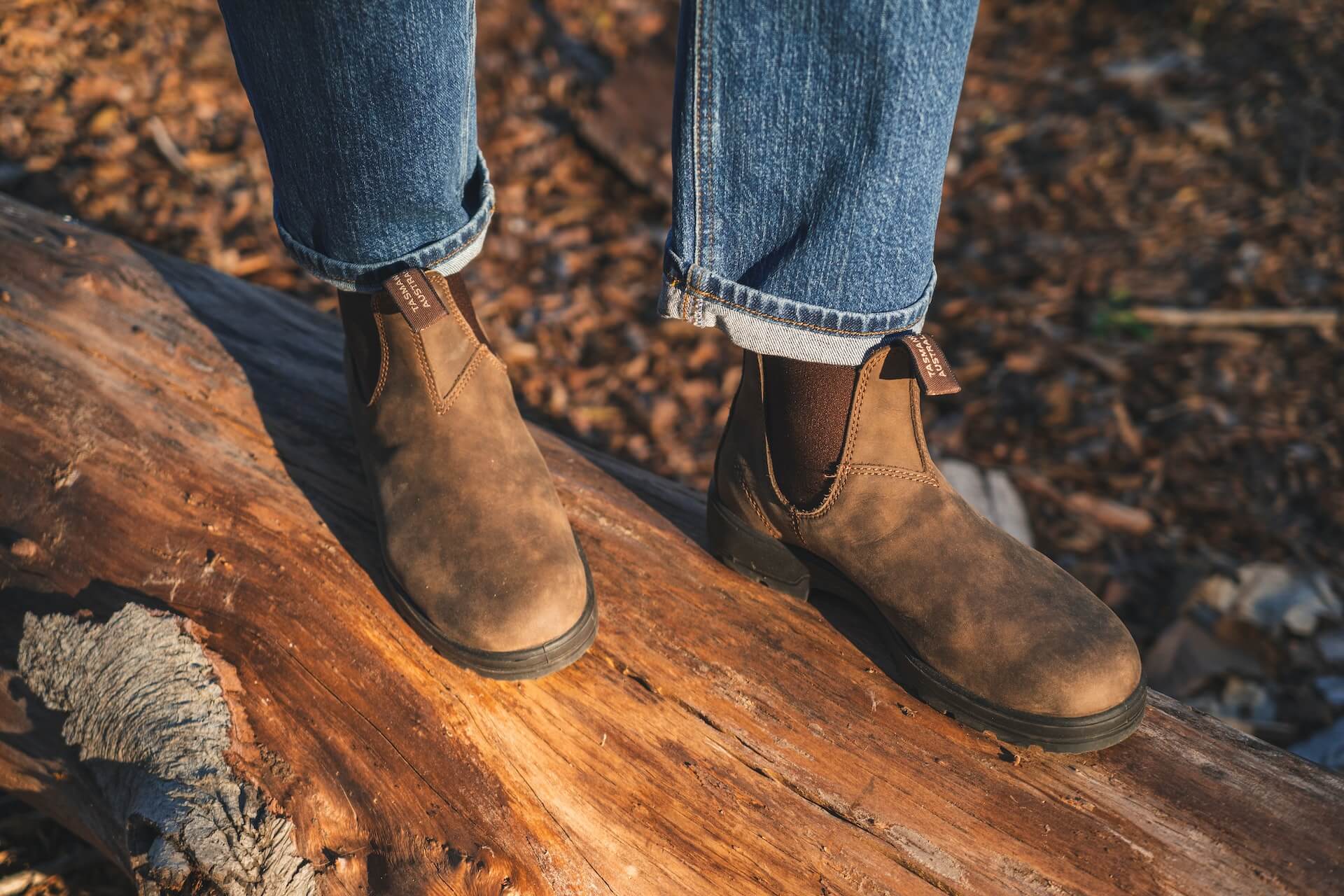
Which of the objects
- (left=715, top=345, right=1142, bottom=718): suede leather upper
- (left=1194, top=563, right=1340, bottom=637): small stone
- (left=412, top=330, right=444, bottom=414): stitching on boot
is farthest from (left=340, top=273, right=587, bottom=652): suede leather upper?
(left=1194, top=563, right=1340, bottom=637): small stone

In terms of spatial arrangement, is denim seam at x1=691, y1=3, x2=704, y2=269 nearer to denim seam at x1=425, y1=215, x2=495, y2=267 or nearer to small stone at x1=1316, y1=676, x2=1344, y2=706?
denim seam at x1=425, y1=215, x2=495, y2=267

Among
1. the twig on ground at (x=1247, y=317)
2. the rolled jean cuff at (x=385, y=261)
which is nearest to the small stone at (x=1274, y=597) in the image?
the twig on ground at (x=1247, y=317)

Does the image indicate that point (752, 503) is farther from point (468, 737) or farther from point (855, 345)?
point (468, 737)

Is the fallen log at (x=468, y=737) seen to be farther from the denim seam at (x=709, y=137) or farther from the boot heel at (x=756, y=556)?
the denim seam at (x=709, y=137)

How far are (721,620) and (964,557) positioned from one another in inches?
18.4

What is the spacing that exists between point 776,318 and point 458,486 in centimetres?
67

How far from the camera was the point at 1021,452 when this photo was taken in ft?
10.1

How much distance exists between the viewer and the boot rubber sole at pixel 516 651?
153 cm

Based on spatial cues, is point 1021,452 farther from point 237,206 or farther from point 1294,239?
point 237,206

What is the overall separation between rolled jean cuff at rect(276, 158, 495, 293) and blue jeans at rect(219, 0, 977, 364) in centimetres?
2

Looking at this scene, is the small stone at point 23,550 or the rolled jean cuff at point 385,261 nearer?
the rolled jean cuff at point 385,261

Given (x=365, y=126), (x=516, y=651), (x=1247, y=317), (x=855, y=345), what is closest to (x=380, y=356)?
(x=365, y=126)

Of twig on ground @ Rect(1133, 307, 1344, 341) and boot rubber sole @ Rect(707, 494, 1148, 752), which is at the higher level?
boot rubber sole @ Rect(707, 494, 1148, 752)

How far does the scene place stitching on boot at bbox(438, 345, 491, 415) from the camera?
1.71 metres
